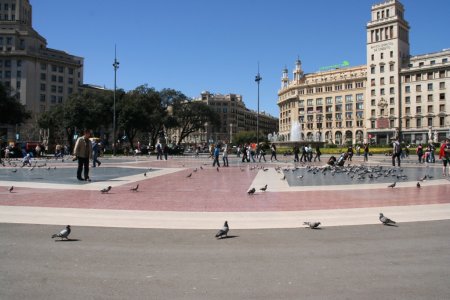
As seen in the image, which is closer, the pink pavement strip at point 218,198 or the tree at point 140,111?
the pink pavement strip at point 218,198

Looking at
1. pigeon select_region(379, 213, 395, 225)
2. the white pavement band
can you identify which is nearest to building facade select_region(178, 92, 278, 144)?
the white pavement band

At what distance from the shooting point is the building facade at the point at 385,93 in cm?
9681

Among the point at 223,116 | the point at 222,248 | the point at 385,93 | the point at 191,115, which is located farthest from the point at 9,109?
the point at 223,116

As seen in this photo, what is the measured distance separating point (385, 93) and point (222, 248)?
109452 millimetres

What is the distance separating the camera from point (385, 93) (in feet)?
346

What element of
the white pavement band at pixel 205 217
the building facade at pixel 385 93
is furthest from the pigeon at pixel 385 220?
the building facade at pixel 385 93

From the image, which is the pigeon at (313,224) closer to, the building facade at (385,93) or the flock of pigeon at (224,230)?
the flock of pigeon at (224,230)

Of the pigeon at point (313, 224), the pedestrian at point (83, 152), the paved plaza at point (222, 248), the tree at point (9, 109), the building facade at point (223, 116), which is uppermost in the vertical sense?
the building facade at point (223, 116)

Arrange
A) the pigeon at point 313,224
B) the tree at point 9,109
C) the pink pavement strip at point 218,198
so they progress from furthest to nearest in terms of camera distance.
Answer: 1. the tree at point 9,109
2. the pink pavement strip at point 218,198
3. the pigeon at point 313,224

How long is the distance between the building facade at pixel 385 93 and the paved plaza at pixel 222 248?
282ft

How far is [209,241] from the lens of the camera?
6422 millimetres

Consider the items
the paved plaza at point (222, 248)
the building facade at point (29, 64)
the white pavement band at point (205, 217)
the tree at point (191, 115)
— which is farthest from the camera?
the building facade at point (29, 64)

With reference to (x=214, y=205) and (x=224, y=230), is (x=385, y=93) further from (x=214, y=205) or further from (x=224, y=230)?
(x=224, y=230)

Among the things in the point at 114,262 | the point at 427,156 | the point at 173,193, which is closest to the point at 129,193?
the point at 173,193
